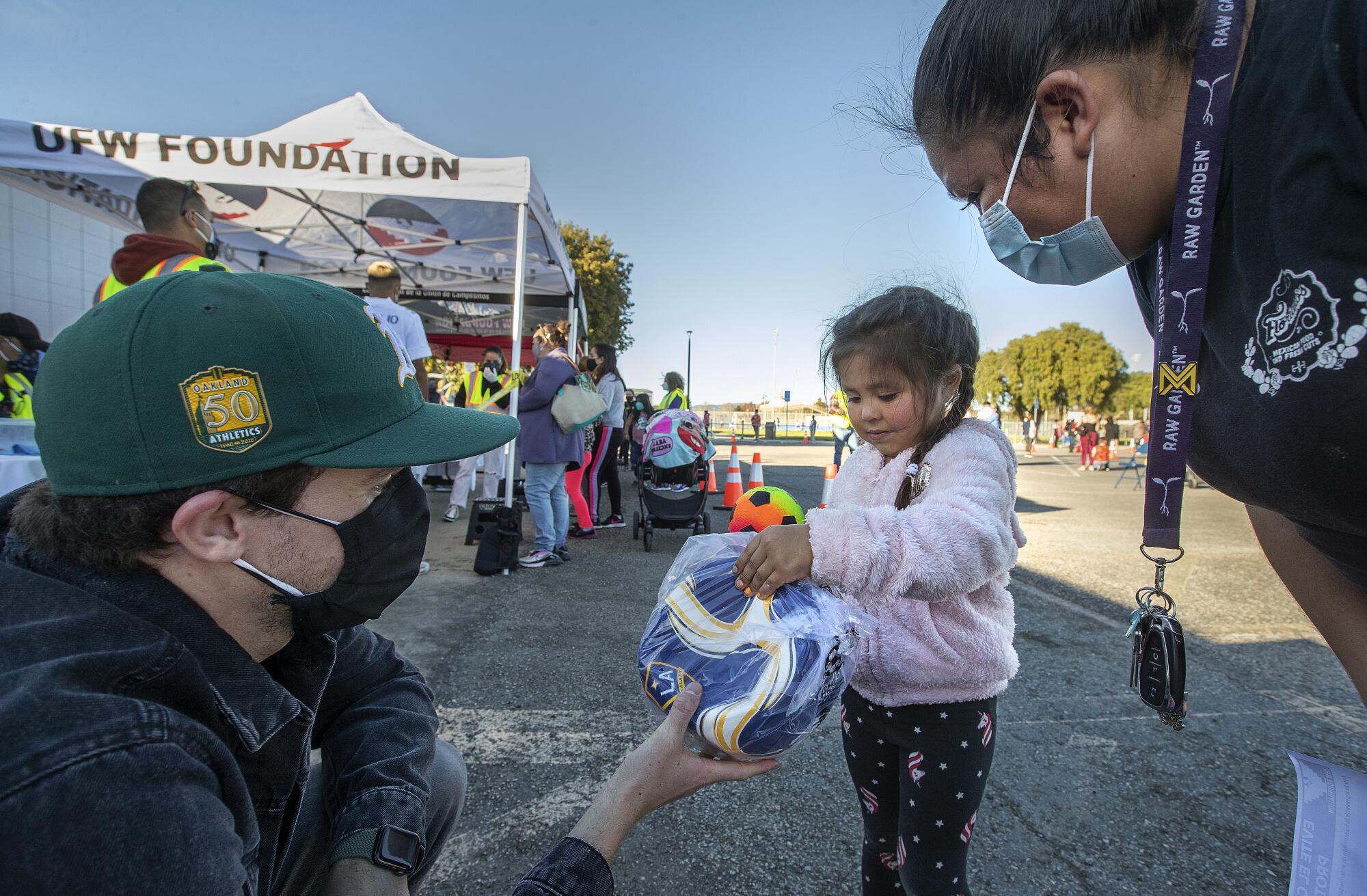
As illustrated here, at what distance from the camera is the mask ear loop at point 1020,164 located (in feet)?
3.35

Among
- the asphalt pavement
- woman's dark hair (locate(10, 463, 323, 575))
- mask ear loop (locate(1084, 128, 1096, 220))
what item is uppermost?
mask ear loop (locate(1084, 128, 1096, 220))

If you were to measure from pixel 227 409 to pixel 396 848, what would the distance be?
95 cm

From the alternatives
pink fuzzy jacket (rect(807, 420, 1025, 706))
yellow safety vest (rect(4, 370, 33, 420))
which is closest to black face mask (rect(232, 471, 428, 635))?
pink fuzzy jacket (rect(807, 420, 1025, 706))

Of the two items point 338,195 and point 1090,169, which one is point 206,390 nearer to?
point 1090,169

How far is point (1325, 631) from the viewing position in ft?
4.51

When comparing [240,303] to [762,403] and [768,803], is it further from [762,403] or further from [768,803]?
[762,403]

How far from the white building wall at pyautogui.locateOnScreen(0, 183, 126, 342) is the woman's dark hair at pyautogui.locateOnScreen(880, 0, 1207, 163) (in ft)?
31.0

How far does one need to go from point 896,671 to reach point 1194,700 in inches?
111

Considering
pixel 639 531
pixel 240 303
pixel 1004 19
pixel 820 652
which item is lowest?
pixel 639 531

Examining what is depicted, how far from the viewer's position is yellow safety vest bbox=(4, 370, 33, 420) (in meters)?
4.86

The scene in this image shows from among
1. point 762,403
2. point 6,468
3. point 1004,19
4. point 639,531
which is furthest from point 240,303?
point 762,403

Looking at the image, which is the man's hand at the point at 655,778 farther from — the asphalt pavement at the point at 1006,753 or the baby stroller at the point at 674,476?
the baby stroller at the point at 674,476

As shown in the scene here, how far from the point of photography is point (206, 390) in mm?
1042

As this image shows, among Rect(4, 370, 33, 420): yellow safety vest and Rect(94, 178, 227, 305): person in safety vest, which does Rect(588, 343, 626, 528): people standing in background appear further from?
Rect(4, 370, 33, 420): yellow safety vest
